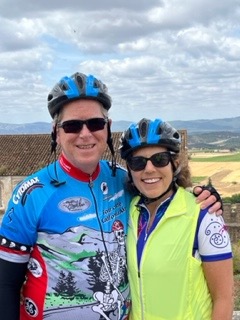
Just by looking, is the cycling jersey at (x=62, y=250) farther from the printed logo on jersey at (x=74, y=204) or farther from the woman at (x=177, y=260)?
the woman at (x=177, y=260)

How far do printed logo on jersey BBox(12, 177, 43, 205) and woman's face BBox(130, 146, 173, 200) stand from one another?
648 mm

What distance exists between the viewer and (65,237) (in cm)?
260

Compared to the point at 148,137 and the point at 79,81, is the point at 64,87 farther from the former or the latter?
the point at 148,137

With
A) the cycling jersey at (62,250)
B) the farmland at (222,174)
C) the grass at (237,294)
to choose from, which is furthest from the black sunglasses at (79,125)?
the farmland at (222,174)

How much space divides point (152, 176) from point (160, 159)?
0.39 ft

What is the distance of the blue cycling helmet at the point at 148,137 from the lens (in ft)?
9.77

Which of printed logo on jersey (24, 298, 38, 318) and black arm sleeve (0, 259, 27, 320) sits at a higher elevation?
black arm sleeve (0, 259, 27, 320)

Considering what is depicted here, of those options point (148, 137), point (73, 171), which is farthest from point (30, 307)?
point (148, 137)

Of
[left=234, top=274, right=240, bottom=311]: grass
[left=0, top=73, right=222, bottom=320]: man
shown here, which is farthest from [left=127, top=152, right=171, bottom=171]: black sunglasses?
[left=234, top=274, right=240, bottom=311]: grass

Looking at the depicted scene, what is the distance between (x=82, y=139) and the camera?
2.70m

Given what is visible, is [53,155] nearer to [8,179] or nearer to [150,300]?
[150,300]

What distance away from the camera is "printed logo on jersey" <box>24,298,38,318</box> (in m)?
2.64

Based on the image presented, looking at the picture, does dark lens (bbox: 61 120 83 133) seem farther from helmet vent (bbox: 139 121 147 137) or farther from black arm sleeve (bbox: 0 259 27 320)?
black arm sleeve (bbox: 0 259 27 320)

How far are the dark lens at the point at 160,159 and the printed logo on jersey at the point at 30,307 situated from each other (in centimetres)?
109
